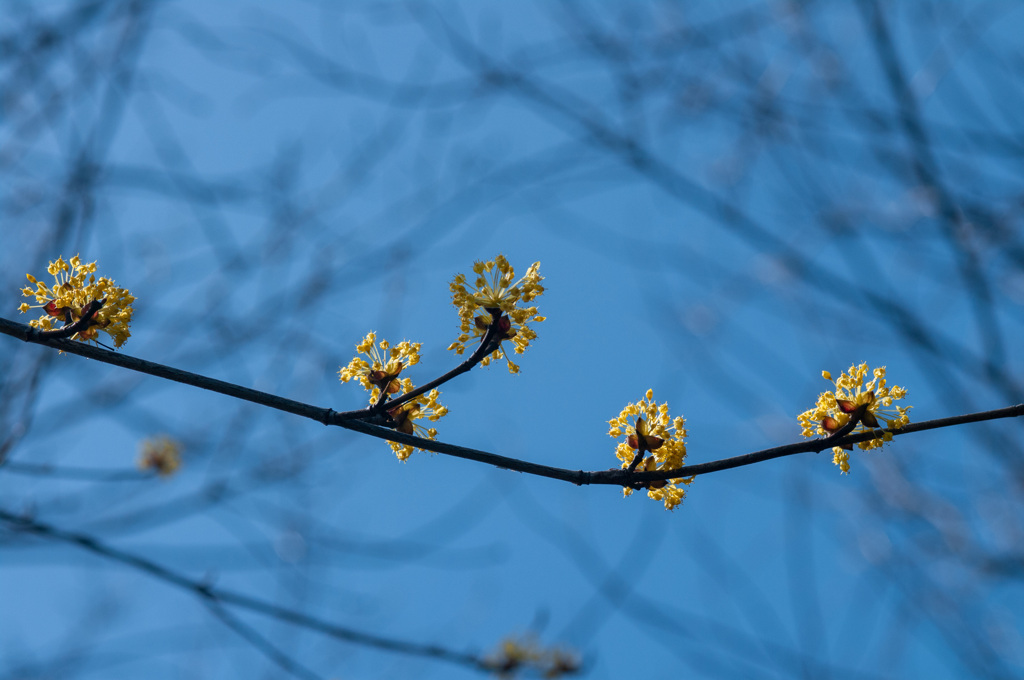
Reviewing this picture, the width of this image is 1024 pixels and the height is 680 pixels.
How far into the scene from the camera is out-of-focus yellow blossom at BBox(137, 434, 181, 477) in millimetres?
6016

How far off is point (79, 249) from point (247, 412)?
202cm

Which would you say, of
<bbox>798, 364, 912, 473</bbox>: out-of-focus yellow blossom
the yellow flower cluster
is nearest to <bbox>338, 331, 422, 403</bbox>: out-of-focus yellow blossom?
the yellow flower cluster

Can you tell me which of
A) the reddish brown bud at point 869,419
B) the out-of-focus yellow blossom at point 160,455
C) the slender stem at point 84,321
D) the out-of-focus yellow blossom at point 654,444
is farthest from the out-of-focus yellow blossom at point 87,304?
the out-of-focus yellow blossom at point 160,455

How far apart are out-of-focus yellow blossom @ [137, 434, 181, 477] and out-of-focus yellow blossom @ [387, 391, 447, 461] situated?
451cm

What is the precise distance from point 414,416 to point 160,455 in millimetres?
4733

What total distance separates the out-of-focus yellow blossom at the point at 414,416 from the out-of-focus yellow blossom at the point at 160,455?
4.51 metres

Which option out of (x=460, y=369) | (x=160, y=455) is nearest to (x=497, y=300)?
(x=460, y=369)

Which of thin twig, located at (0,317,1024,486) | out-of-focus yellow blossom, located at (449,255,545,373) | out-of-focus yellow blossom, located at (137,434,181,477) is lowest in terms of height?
thin twig, located at (0,317,1024,486)

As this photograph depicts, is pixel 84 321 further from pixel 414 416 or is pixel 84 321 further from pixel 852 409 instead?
pixel 852 409

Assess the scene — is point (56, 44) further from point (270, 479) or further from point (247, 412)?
point (270, 479)

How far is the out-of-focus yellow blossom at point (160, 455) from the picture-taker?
602 cm

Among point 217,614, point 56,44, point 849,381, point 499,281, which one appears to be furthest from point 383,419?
point 56,44

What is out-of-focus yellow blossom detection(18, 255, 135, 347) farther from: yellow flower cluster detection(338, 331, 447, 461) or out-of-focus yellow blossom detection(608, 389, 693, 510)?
out-of-focus yellow blossom detection(608, 389, 693, 510)

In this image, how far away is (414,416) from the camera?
2.30 m
